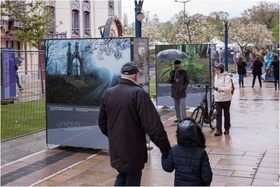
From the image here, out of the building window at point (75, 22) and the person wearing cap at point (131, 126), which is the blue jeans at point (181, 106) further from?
the building window at point (75, 22)

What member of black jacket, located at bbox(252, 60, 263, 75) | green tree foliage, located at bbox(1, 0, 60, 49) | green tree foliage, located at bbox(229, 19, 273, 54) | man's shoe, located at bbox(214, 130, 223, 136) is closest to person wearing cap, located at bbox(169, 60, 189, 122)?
man's shoe, located at bbox(214, 130, 223, 136)

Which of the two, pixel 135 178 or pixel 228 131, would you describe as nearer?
pixel 135 178

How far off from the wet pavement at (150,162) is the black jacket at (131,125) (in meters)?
2.09

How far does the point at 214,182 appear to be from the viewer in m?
6.27

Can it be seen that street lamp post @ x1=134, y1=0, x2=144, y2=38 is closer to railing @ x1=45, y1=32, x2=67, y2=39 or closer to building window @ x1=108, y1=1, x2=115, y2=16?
railing @ x1=45, y1=32, x2=67, y2=39

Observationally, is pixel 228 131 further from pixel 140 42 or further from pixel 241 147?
pixel 140 42

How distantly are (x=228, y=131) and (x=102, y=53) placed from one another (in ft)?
12.1

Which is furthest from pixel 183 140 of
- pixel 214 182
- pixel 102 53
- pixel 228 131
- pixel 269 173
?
pixel 228 131

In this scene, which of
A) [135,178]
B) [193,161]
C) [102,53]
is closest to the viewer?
[193,161]

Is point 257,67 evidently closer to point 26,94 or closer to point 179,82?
point 179,82

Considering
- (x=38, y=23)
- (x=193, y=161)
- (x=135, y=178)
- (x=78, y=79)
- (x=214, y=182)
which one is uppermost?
(x=38, y=23)

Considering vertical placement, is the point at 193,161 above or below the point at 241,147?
above

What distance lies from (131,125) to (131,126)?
0.4 inches

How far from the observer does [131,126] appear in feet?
13.8
